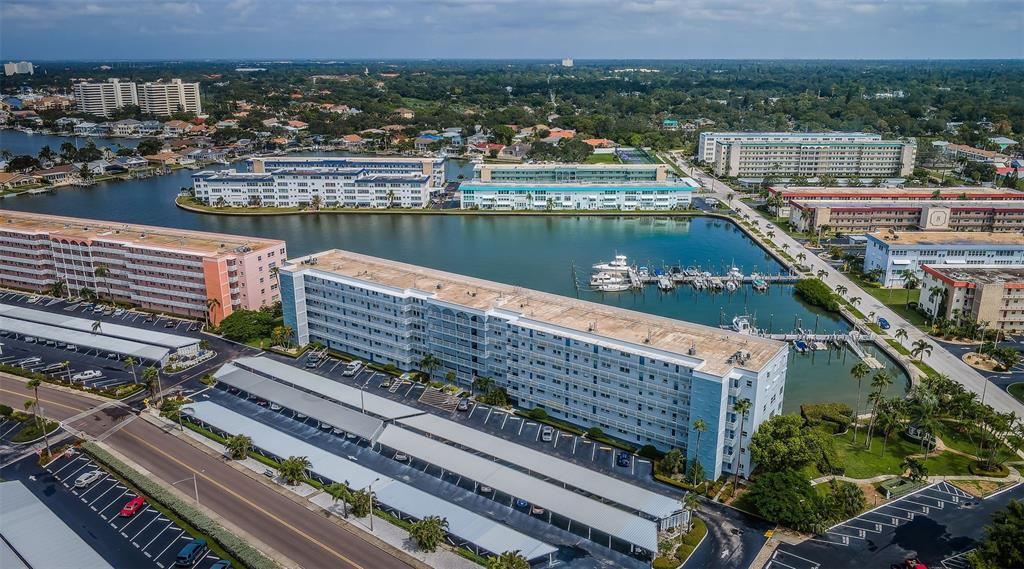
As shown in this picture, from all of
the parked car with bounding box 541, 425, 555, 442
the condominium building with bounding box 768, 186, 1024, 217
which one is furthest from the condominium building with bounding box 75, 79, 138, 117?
the parked car with bounding box 541, 425, 555, 442

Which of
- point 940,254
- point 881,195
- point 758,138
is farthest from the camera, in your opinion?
point 758,138

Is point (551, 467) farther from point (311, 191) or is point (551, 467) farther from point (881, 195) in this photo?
point (881, 195)

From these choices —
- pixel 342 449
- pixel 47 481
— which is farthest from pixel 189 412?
pixel 342 449

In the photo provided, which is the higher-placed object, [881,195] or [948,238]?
[881,195]

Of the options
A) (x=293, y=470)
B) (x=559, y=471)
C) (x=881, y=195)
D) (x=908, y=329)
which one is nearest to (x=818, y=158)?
(x=881, y=195)

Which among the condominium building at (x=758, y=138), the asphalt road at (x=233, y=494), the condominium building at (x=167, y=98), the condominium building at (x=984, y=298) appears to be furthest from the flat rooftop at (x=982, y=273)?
the condominium building at (x=167, y=98)

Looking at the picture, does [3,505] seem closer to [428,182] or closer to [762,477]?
[762,477]

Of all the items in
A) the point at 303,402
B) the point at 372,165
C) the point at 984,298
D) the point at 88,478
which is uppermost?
the point at 372,165

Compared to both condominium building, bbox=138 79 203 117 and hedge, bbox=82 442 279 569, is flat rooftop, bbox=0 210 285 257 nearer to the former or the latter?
hedge, bbox=82 442 279 569
